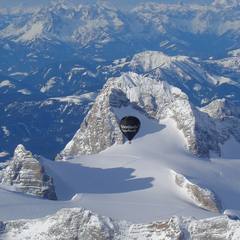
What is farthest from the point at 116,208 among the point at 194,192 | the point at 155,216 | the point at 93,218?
A: the point at 93,218

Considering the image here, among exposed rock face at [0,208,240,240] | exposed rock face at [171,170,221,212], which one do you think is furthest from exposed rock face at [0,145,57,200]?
exposed rock face at [0,208,240,240]

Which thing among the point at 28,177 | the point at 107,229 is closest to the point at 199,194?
the point at 28,177

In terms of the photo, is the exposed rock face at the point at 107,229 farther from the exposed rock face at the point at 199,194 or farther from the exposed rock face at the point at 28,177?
the exposed rock face at the point at 199,194

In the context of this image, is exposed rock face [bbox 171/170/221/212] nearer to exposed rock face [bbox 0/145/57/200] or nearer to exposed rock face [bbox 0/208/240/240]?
exposed rock face [bbox 0/145/57/200]

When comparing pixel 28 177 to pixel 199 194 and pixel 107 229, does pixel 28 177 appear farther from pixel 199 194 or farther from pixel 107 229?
pixel 107 229

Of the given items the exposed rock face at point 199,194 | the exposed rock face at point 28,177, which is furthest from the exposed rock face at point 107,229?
the exposed rock face at point 199,194
